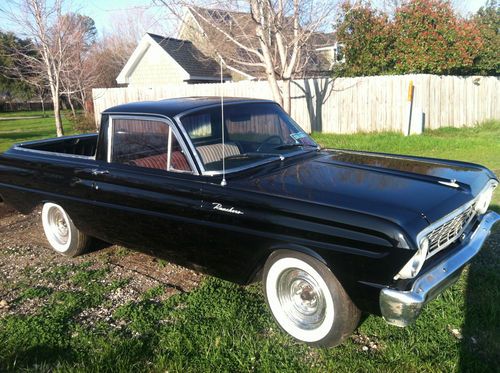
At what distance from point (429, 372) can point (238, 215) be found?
1.54 m

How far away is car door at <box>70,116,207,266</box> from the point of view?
368cm

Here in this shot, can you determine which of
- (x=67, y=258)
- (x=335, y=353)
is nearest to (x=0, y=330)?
(x=67, y=258)

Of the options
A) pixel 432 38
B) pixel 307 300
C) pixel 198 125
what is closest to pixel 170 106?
pixel 198 125

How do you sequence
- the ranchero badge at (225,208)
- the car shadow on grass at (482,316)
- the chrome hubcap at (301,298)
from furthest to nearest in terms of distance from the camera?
1. the ranchero badge at (225,208)
2. the chrome hubcap at (301,298)
3. the car shadow on grass at (482,316)

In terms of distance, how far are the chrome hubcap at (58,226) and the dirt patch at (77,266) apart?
0.19 metres

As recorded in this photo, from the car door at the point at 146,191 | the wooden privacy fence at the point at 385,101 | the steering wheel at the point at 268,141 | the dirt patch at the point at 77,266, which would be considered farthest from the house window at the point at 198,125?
the wooden privacy fence at the point at 385,101

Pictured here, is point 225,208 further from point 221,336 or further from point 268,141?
point 268,141

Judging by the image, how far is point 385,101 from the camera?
13938mm

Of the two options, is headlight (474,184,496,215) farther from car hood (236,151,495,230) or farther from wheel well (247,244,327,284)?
wheel well (247,244,327,284)

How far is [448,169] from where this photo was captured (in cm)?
394

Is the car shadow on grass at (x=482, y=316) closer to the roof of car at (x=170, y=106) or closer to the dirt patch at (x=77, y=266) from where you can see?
the dirt patch at (x=77, y=266)

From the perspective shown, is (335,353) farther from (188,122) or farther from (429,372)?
(188,122)

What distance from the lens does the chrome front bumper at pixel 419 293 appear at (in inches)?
105

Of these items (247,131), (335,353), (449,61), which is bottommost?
(335,353)
